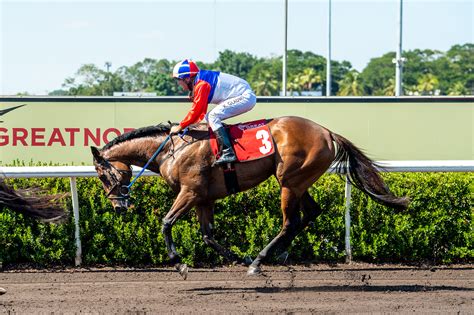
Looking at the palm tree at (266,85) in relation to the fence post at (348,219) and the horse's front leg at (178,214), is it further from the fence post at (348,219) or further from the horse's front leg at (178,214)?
the horse's front leg at (178,214)

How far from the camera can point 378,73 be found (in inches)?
3841

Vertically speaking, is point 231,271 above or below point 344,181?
below

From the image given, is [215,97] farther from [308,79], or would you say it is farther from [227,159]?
[308,79]

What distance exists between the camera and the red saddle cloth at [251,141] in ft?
21.5

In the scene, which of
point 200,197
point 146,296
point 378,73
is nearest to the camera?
point 146,296

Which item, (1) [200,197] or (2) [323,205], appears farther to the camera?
(2) [323,205]

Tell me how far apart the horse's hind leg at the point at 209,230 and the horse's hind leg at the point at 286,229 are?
0.17 metres

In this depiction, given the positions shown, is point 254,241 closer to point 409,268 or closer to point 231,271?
point 231,271

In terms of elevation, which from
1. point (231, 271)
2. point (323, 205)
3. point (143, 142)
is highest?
point (143, 142)

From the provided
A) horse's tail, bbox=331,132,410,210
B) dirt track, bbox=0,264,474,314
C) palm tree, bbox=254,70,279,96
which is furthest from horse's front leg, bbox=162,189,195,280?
palm tree, bbox=254,70,279,96

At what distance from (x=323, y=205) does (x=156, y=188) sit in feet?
4.90

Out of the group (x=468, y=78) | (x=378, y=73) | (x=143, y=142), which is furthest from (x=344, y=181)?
(x=378, y=73)

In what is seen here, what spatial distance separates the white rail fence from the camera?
6.99 meters

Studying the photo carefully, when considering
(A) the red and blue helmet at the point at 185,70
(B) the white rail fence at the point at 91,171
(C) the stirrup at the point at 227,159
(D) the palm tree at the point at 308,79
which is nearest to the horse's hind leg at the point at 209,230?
(C) the stirrup at the point at 227,159
